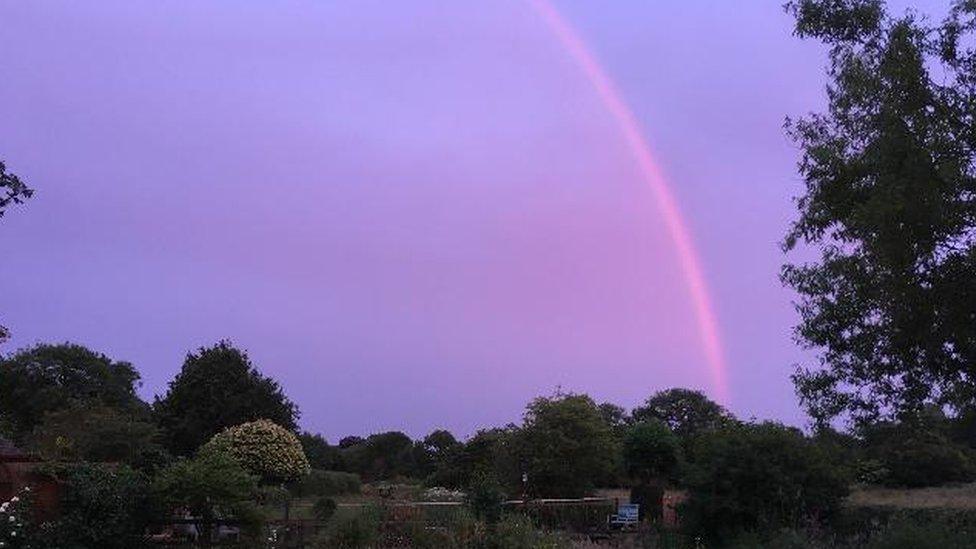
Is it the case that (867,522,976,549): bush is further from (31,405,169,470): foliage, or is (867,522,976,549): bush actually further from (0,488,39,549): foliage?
(31,405,169,470): foliage

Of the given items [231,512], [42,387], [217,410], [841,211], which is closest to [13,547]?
[231,512]

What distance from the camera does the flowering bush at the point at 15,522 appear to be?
15.5 metres

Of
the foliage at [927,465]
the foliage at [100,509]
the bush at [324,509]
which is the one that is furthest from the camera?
the foliage at [927,465]

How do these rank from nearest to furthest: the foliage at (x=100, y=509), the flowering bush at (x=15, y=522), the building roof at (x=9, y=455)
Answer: the flowering bush at (x=15, y=522) → the foliage at (x=100, y=509) → the building roof at (x=9, y=455)

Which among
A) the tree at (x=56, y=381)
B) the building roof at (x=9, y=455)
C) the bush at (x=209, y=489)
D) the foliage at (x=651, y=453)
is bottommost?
the bush at (x=209, y=489)

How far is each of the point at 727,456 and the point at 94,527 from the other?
14.5 metres

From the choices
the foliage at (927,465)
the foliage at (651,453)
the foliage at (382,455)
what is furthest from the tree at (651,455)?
the foliage at (382,455)

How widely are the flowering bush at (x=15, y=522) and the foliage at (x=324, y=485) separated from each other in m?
20.7

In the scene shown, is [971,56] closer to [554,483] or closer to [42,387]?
[554,483]

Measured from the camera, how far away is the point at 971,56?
1165 centimetres

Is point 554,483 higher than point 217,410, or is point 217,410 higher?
point 217,410

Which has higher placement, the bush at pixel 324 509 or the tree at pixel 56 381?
the tree at pixel 56 381

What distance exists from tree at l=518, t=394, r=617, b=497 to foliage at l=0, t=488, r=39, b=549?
66.5 feet

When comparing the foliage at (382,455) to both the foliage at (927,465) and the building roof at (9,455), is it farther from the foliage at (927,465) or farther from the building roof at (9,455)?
the building roof at (9,455)
